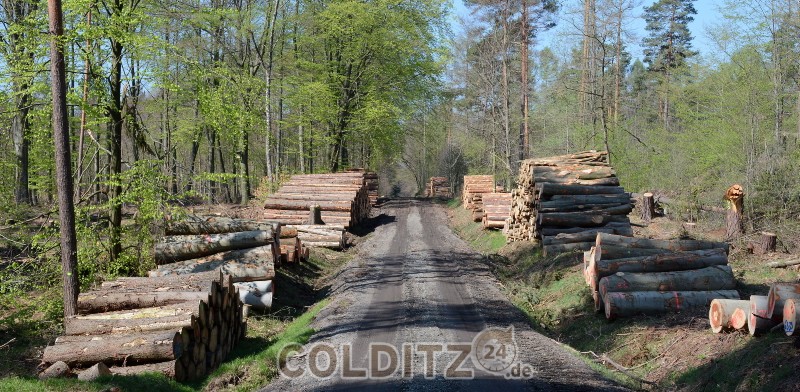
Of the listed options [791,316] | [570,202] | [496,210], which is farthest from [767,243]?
[496,210]

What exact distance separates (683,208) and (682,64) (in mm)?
24792

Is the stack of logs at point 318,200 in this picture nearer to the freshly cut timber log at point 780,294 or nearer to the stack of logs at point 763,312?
the stack of logs at point 763,312

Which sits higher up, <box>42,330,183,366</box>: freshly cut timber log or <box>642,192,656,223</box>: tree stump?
<box>642,192,656,223</box>: tree stump

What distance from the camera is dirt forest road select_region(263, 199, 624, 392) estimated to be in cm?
843

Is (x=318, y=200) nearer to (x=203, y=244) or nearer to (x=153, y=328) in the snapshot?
(x=203, y=244)

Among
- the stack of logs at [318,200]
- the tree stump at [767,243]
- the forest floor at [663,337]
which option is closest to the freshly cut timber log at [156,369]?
the forest floor at [663,337]

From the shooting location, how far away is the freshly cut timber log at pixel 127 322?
9398 millimetres

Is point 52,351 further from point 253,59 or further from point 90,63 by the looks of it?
point 253,59

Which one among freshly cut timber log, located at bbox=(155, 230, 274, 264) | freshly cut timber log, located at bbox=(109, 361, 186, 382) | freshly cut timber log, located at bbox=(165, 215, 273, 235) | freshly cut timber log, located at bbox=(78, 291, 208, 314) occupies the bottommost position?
freshly cut timber log, located at bbox=(109, 361, 186, 382)

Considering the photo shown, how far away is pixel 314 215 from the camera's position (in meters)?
25.2

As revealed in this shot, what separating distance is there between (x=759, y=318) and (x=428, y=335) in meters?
5.22

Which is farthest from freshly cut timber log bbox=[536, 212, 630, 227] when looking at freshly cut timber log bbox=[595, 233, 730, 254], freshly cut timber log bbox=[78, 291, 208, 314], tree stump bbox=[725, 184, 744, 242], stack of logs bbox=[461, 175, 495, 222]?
stack of logs bbox=[461, 175, 495, 222]

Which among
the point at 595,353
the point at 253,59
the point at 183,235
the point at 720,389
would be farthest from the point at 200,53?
the point at 720,389

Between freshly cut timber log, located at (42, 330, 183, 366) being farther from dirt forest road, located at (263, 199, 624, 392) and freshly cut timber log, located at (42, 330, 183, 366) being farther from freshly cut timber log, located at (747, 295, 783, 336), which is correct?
freshly cut timber log, located at (747, 295, 783, 336)
